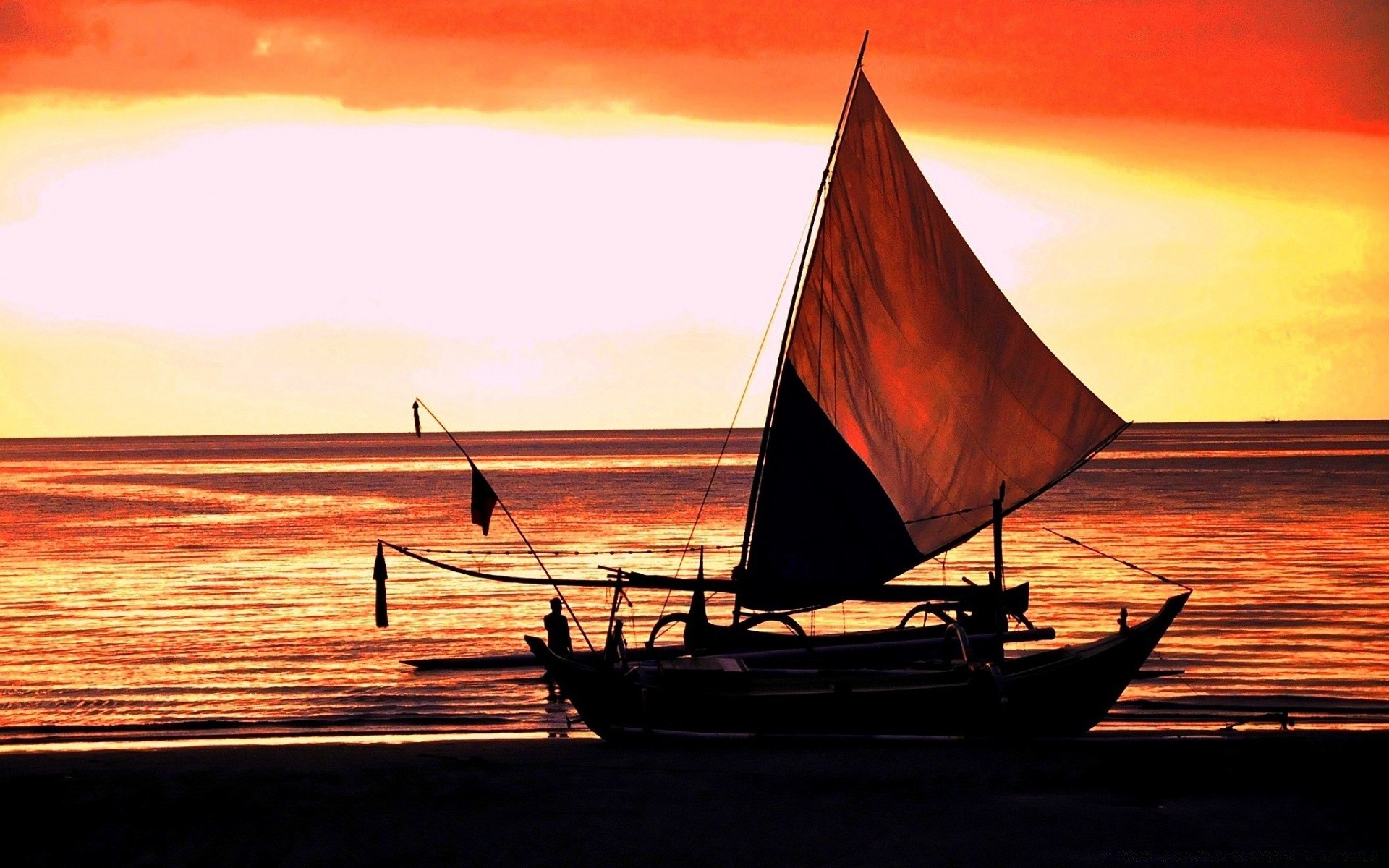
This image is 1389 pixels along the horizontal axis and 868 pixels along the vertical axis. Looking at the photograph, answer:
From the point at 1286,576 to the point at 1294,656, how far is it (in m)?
14.5

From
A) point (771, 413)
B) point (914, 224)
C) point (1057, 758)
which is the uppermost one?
point (914, 224)

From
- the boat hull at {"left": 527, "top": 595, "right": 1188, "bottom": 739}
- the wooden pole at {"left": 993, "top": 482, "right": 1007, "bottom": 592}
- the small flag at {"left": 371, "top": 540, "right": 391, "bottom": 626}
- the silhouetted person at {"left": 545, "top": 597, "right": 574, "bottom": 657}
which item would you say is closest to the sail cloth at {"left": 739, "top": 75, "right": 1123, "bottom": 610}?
the wooden pole at {"left": 993, "top": 482, "right": 1007, "bottom": 592}

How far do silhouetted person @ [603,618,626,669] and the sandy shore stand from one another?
4.29 feet

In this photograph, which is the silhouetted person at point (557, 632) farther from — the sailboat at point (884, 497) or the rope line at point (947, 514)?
the rope line at point (947, 514)

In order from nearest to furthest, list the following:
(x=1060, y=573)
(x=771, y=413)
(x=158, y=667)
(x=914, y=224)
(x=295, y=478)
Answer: (x=771, y=413), (x=914, y=224), (x=158, y=667), (x=1060, y=573), (x=295, y=478)

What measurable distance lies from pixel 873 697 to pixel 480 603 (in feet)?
68.0

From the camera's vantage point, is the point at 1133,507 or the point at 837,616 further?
the point at 1133,507

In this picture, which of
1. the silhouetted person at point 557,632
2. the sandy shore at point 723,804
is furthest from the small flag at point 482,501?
Answer: the sandy shore at point 723,804

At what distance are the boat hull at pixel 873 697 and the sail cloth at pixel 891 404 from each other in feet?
11.5

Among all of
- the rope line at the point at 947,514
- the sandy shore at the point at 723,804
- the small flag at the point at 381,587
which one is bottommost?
the sandy shore at the point at 723,804

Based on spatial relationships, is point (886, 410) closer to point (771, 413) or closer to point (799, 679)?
point (771, 413)

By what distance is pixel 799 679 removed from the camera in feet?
64.2

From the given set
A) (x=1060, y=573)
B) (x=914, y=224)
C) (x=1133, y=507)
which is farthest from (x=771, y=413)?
(x=1133, y=507)

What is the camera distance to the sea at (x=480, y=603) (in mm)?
23188
